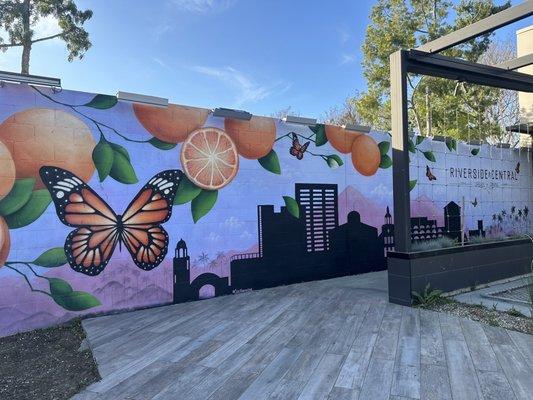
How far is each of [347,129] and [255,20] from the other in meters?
5.07

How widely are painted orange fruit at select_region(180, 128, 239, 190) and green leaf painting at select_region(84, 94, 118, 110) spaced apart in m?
1.01

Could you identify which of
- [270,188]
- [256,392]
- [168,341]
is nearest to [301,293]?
[270,188]

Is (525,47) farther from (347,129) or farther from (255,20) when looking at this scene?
(255,20)

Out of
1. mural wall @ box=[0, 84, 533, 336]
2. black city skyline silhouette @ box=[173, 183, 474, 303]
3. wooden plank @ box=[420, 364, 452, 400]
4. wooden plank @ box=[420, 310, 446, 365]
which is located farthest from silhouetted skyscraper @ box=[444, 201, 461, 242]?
wooden plank @ box=[420, 364, 452, 400]

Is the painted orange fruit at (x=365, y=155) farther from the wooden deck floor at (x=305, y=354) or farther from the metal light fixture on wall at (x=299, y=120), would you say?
the wooden deck floor at (x=305, y=354)

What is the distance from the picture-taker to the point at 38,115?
4250mm

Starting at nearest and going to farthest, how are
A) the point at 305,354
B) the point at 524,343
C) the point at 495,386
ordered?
the point at 495,386
the point at 305,354
the point at 524,343

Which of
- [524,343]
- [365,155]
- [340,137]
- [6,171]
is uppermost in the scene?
[340,137]

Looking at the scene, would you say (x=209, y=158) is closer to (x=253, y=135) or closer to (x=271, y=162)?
(x=253, y=135)

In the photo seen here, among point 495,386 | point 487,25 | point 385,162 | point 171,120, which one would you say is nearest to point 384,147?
point 385,162

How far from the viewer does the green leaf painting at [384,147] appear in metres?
7.12

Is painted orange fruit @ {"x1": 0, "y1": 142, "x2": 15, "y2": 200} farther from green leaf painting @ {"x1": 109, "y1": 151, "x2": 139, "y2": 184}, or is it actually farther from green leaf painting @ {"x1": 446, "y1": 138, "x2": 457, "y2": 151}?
green leaf painting @ {"x1": 446, "y1": 138, "x2": 457, "y2": 151}

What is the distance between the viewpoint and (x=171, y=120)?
16.7ft

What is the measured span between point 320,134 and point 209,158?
2078 millimetres
